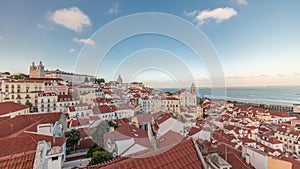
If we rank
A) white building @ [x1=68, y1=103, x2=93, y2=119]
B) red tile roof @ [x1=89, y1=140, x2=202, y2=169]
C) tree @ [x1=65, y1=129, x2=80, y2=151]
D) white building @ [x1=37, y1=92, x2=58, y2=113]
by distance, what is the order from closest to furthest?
red tile roof @ [x1=89, y1=140, x2=202, y2=169] → tree @ [x1=65, y1=129, x2=80, y2=151] → white building @ [x1=68, y1=103, x2=93, y2=119] → white building @ [x1=37, y1=92, x2=58, y2=113]

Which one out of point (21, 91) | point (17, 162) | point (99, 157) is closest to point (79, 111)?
point (99, 157)

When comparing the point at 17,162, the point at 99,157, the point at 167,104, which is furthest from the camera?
the point at 99,157

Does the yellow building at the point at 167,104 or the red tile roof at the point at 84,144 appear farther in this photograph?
the red tile roof at the point at 84,144

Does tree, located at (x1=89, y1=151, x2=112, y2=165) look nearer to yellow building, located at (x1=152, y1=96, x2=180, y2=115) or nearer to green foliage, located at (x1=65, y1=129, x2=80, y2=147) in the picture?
Result: yellow building, located at (x1=152, y1=96, x2=180, y2=115)

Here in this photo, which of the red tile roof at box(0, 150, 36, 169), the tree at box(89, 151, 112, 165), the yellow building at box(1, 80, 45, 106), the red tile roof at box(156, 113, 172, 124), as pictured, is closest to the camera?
the red tile roof at box(0, 150, 36, 169)

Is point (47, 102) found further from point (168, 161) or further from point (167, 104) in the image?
point (168, 161)

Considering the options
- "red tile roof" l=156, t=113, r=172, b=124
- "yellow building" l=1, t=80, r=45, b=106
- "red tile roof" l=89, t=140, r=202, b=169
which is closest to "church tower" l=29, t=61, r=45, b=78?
"yellow building" l=1, t=80, r=45, b=106

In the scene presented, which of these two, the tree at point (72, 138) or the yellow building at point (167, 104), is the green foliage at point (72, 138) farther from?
the yellow building at point (167, 104)

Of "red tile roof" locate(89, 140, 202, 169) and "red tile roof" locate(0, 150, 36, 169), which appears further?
"red tile roof" locate(0, 150, 36, 169)

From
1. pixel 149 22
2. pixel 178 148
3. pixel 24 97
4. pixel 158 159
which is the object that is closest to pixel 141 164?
pixel 158 159

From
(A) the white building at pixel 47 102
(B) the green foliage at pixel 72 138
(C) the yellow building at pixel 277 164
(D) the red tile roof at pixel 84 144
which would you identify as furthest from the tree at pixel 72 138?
(A) the white building at pixel 47 102
